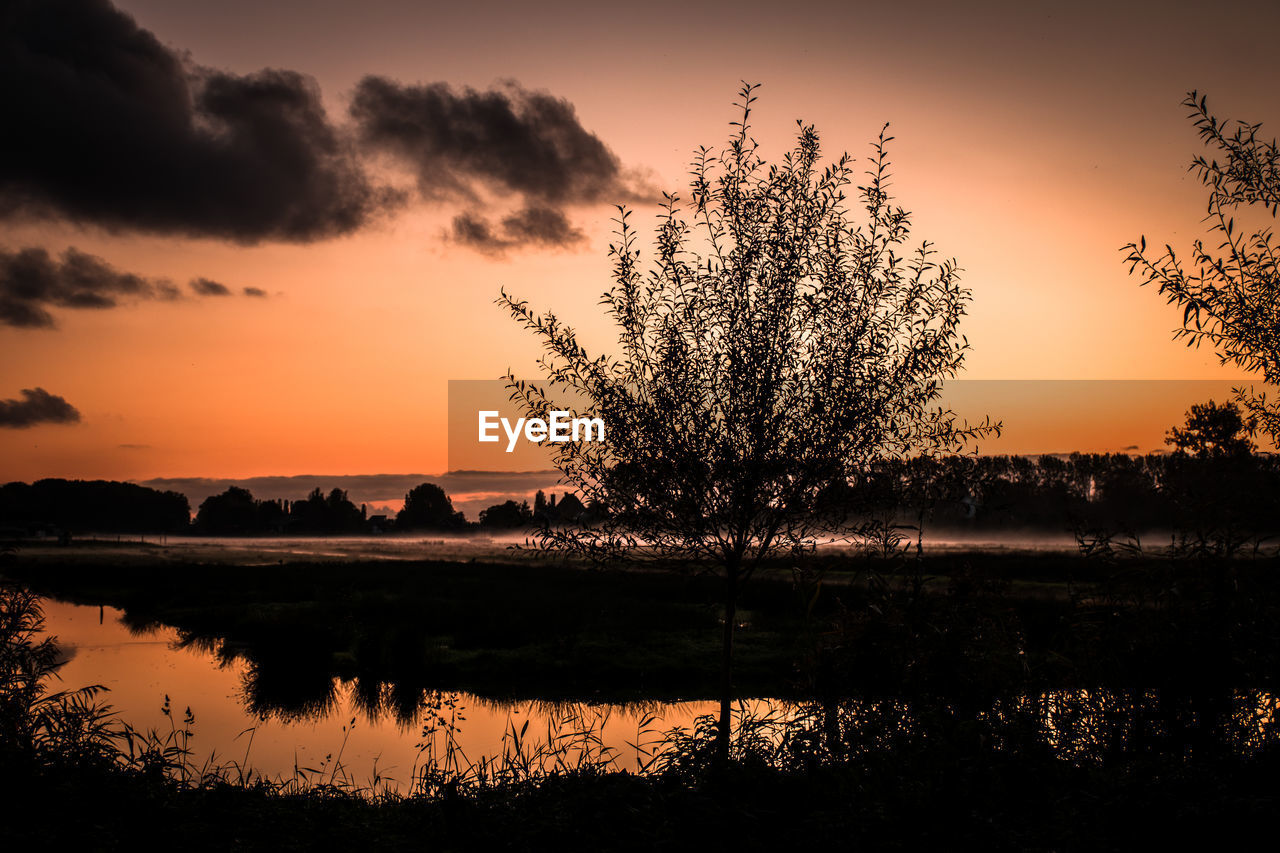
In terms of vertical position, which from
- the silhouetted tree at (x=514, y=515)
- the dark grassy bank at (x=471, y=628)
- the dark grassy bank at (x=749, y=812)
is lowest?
the dark grassy bank at (x=471, y=628)

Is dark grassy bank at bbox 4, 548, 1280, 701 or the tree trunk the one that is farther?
the tree trunk

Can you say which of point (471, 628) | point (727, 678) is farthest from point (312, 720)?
point (727, 678)

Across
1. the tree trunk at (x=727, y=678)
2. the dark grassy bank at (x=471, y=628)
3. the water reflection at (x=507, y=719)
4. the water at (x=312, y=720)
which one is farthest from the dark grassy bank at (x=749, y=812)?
the water at (x=312, y=720)

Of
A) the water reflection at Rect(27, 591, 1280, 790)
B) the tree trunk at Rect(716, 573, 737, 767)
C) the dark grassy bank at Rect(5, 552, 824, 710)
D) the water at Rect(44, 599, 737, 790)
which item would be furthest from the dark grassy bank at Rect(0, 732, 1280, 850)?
the water at Rect(44, 599, 737, 790)

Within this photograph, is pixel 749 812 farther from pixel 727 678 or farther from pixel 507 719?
pixel 507 719

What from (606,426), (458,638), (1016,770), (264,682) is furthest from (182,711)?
(1016,770)

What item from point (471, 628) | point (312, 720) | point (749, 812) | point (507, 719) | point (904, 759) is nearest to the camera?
point (749, 812)

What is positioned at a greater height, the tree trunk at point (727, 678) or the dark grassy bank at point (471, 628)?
the tree trunk at point (727, 678)

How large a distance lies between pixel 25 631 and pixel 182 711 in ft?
38.6

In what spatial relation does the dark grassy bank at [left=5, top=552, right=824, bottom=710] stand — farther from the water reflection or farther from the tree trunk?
the tree trunk

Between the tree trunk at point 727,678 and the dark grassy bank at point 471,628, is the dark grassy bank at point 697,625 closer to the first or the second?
the dark grassy bank at point 471,628

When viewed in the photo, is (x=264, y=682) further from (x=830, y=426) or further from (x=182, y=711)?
(x=830, y=426)

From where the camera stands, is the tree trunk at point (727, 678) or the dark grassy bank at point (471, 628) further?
the dark grassy bank at point (471, 628)

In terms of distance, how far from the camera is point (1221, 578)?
10477 mm
